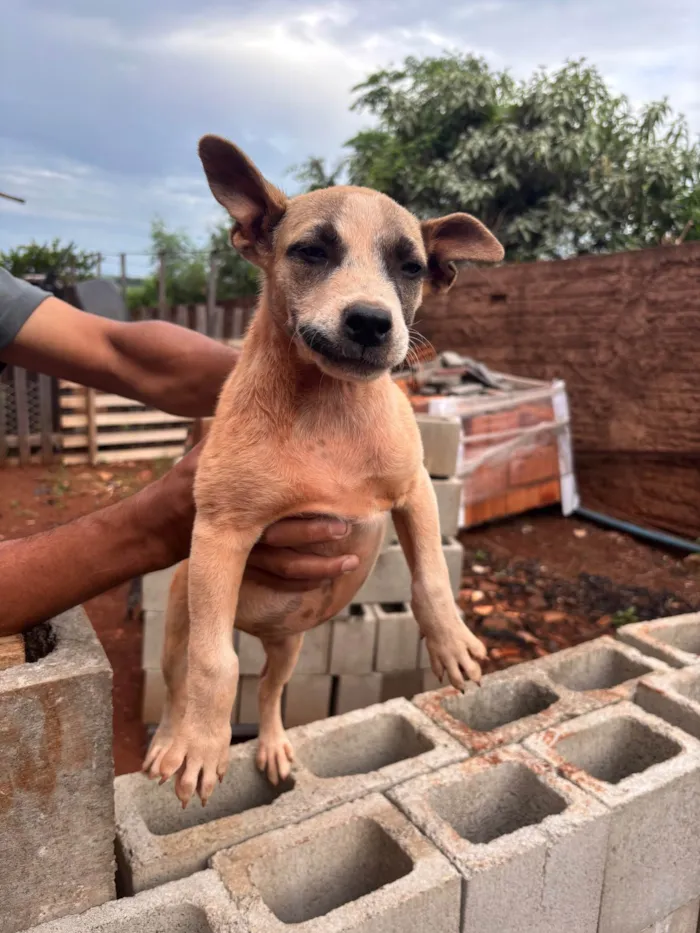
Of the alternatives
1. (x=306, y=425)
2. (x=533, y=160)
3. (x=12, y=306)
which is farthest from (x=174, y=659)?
(x=533, y=160)

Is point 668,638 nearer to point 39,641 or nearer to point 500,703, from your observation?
point 500,703

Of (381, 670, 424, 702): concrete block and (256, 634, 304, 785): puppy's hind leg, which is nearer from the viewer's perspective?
(256, 634, 304, 785): puppy's hind leg

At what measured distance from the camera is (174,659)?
211 cm

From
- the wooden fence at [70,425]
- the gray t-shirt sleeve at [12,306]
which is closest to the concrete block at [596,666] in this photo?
the gray t-shirt sleeve at [12,306]

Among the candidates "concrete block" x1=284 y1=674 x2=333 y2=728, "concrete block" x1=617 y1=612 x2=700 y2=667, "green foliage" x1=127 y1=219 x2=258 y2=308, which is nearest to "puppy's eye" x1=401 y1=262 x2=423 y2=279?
"concrete block" x1=617 y1=612 x2=700 y2=667

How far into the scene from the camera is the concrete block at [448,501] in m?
4.05

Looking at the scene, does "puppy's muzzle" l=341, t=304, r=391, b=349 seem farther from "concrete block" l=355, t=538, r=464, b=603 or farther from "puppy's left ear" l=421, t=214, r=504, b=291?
"concrete block" l=355, t=538, r=464, b=603

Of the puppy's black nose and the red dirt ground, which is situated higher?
the puppy's black nose

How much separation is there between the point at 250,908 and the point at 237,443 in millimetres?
1186

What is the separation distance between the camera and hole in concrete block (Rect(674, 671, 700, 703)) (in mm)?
2896

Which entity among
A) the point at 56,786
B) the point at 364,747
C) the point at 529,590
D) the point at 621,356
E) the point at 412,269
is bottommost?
the point at 529,590

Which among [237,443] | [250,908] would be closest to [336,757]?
[250,908]

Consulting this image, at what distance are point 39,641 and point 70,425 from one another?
8452mm

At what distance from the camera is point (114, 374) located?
8.89 ft
